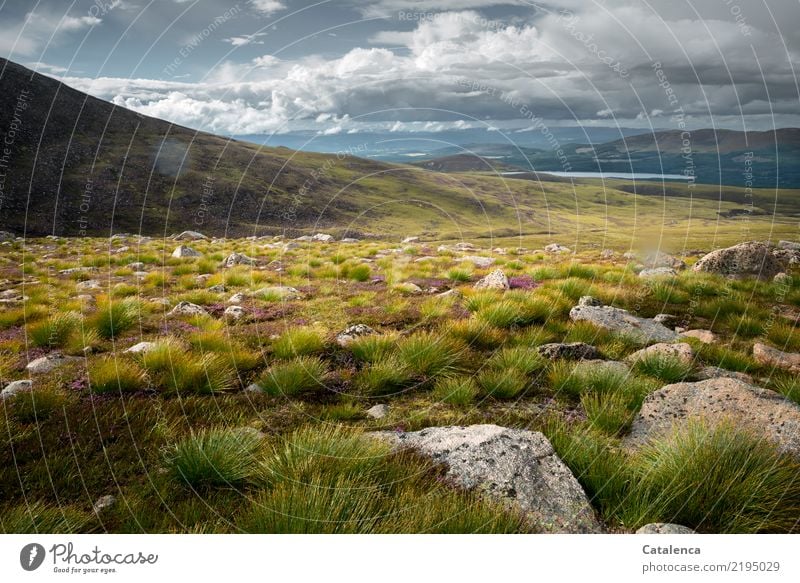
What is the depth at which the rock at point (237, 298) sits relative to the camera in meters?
10.5

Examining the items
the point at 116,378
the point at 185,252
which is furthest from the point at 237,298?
the point at 185,252

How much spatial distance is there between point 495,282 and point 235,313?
273 inches

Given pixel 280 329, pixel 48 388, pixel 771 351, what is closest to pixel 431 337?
pixel 280 329

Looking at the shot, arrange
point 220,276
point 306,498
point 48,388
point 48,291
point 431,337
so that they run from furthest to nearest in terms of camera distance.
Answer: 1. point 220,276
2. point 48,291
3. point 431,337
4. point 48,388
5. point 306,498

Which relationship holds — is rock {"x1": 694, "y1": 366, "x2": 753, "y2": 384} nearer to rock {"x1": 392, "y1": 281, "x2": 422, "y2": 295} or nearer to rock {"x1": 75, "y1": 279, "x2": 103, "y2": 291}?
rock {"x1": 392, "y1": 281, "x2": 422, "y2": 295}

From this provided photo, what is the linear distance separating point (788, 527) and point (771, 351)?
16.7 feet

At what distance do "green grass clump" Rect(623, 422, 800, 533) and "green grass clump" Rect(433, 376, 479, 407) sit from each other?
2.14m

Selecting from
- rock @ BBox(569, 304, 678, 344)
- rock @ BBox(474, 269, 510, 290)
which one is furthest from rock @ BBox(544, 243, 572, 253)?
rock @ BBox(569, 304, 678, 344)

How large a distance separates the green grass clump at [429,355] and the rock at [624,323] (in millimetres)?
3339

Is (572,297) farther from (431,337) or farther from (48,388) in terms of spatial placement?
(48,388)

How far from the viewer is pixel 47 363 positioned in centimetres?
→ 605

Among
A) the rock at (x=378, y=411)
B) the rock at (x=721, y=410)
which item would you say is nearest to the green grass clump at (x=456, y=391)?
the rock at (x=378, y=411)

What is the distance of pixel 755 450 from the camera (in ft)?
12.2

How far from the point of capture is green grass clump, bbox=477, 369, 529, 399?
571cm
